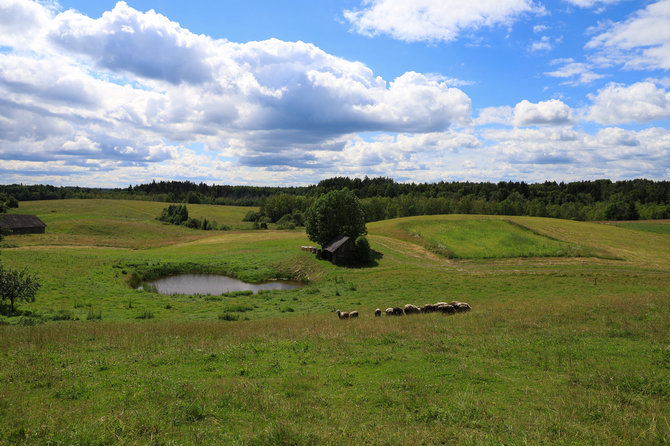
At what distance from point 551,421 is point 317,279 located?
3899 centimetres

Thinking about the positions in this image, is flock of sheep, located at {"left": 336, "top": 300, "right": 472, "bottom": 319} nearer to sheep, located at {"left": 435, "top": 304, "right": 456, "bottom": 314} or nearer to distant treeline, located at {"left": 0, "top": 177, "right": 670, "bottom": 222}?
sheep, located at {"left": 435, "top": 304, "right": 456, "bottom": 314}

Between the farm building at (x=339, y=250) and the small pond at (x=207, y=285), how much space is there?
8.23 metres

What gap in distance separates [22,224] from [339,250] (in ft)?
269

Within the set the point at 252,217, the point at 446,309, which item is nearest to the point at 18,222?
the point at 252,217

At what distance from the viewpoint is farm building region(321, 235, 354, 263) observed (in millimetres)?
52719

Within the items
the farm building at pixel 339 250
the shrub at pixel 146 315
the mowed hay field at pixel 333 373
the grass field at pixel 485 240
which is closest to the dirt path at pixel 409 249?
the grass field at pixel 485 240

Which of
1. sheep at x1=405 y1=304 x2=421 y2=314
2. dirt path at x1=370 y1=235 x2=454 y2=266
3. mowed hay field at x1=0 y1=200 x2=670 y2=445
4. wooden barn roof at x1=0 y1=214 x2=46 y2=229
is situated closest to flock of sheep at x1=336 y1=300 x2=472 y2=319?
sheep at x1=405 y1=304 x2=421 y2=314

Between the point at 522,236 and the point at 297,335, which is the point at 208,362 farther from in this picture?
the point at 522,236

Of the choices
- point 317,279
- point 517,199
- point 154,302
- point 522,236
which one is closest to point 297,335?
point 154,302

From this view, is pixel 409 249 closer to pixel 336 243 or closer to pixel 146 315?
pixel 336 243

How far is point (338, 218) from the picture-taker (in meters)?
57.6

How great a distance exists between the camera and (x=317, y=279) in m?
46.5

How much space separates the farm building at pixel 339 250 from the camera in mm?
52719

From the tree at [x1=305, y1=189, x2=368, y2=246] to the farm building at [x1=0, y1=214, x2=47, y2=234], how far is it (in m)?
75.5
